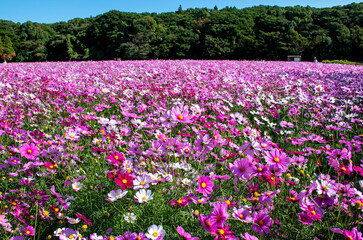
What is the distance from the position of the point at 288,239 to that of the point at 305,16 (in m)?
53.7

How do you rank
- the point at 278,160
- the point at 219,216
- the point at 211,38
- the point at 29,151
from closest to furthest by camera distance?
the point at 219,216, the point at 278,160, the point at 29,151, the point at 211,38

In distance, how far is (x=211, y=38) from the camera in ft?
124

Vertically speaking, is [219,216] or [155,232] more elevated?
[219,216]

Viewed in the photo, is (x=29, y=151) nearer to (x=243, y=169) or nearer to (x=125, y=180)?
(x=125, y=180)

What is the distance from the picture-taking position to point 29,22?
6219 centimetres

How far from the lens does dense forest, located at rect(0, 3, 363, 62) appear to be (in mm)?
36594

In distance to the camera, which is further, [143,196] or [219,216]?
[143,196]

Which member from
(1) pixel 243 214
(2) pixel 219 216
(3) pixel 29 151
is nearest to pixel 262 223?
(1) pixel 243 214

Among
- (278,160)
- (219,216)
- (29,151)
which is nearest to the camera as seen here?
(219,216)

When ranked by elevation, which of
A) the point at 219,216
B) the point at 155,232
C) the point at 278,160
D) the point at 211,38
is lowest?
the point at 155,232

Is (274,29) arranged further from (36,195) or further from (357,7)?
(36,195)

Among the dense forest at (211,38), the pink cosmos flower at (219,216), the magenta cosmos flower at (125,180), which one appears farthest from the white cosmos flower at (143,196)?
the dense forest at (211,38)

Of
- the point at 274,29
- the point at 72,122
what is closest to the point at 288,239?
the point at 72,122

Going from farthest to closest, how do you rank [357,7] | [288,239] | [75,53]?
[357,7]
[75,53]
[288,239]
